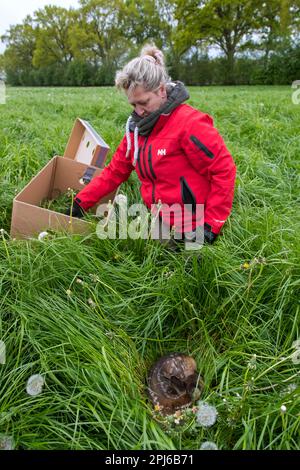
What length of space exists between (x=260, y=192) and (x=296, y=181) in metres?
0.45

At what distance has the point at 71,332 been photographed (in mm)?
1619

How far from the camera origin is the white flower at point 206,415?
4.35 feet

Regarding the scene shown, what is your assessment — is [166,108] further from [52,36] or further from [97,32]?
[52,36]

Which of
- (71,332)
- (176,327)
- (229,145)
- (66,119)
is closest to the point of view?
(71,332)

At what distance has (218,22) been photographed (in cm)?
2736

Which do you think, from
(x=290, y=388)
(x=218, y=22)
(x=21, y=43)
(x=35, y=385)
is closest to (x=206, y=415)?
(x=290, y=388)

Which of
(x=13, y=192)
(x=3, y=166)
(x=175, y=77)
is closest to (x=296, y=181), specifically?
(x=13, y=192)

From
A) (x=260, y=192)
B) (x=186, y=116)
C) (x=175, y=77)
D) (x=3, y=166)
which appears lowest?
(x=260, y=192)

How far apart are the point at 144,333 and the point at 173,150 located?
966 millimetres

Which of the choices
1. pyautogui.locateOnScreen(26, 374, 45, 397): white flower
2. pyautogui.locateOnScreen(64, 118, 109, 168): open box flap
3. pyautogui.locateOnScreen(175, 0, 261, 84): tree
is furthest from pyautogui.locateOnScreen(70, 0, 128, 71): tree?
pyautogui.locateOnScreen(26, 374, 45, 397): white flower

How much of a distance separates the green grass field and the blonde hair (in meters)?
0.82

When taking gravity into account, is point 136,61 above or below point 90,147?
above

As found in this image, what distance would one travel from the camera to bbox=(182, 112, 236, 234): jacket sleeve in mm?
1954
